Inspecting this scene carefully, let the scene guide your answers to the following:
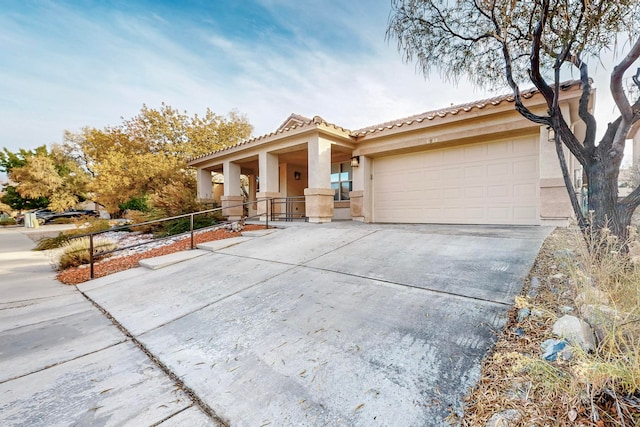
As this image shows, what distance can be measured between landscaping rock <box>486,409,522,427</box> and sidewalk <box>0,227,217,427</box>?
1.52 meters

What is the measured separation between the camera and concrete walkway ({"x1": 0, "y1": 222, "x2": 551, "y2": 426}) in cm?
162

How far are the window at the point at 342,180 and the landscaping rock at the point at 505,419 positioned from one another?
9264 millimetres

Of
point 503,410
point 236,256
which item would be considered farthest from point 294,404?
point 236,256

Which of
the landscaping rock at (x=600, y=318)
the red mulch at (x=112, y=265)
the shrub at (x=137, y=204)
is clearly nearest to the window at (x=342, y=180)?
the red mulch at (x=112, y=265)

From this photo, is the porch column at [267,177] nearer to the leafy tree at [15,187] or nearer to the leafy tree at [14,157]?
the leafy tree at [15,187]

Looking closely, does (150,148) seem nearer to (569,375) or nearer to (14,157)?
(569,375)

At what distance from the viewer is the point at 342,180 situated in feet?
34.8

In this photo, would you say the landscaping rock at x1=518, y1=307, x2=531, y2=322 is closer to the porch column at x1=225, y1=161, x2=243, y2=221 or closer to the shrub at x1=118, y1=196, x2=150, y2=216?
the porch column at x1=225, y1=161, x2=243, y2=221

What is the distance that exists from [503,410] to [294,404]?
3.66 ft

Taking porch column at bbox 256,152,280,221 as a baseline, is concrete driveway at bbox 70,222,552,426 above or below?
below

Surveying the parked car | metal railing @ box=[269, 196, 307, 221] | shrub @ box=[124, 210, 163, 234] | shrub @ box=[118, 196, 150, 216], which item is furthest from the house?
the parked car

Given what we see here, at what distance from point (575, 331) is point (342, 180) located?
911 cm

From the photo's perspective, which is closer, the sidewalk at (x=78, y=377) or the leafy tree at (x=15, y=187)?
the sidewalk at (x=78, y=377)

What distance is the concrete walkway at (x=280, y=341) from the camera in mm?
1619
